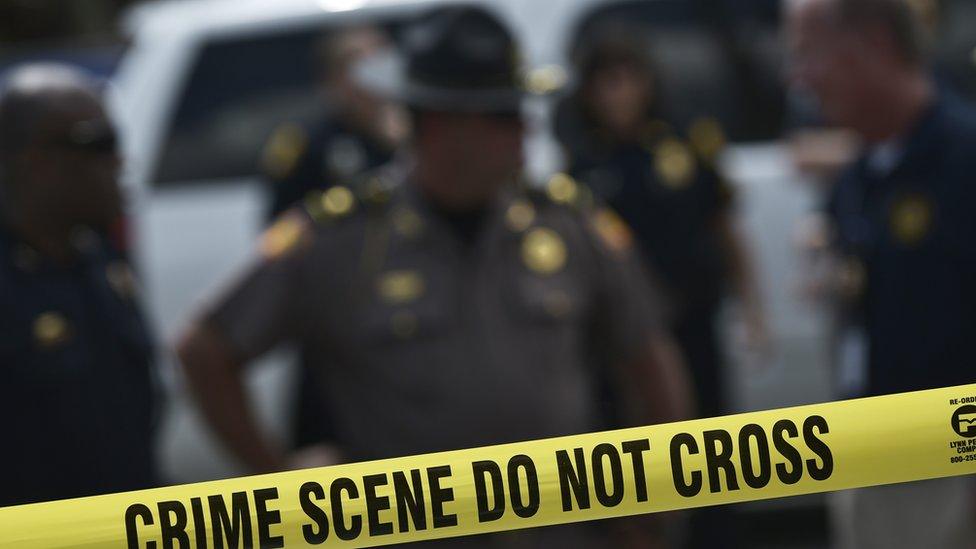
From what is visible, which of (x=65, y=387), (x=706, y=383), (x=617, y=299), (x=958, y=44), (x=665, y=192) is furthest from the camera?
(x=958, y=44)

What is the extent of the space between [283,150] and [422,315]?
2898 mm

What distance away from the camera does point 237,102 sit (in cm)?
652

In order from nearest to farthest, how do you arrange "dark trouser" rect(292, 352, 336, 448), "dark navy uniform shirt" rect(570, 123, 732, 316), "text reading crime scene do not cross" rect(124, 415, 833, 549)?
"text reading crime scene do not cross" rect(124, 415, 833, 549) → "dark trouser" rect(292, 352, 336, 448) → "dark navy uniform shirt" rect(570, 123, 732, 316)

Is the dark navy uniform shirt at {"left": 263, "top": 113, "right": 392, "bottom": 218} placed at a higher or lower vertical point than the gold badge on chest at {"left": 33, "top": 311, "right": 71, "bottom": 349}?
higher

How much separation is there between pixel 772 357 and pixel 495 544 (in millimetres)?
3028

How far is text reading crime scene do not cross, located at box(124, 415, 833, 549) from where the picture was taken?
2217 mm

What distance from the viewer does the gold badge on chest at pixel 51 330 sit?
10.2 feet

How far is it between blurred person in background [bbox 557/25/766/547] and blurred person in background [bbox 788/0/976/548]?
184 centimetres

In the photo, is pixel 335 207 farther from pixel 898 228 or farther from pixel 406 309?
pixel 898 228

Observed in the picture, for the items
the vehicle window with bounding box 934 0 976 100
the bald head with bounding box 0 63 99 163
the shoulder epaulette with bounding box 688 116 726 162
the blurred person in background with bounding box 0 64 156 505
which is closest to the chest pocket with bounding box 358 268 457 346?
the blurred person in background with bounding box 0 64 156 505

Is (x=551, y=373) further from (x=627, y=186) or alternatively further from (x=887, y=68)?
(x=627, y=186)

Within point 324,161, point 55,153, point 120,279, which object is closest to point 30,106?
point 55,153

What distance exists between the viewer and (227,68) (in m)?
6.55

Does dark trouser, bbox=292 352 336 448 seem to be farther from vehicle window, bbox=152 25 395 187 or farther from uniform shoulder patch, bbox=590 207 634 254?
uniform shoulder patch, bbox=590 207 634 254
